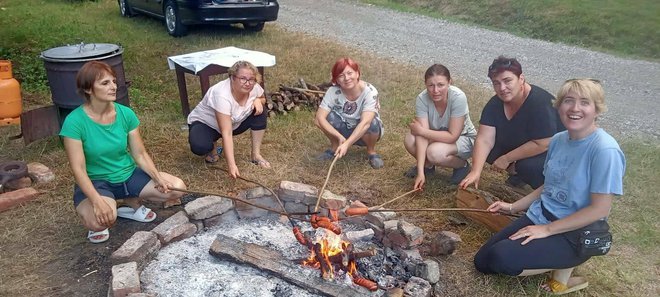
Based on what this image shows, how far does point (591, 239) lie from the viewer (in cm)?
275

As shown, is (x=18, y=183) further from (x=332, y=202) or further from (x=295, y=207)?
(x=332, y=202)

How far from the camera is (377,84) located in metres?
6.81

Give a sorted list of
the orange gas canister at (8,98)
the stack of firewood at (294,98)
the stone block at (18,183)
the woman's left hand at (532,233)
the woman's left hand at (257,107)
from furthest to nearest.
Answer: the stack of firewood at (294,98) → the orange gas canister at (8,98) → the woman's left hand at (257,107) → the stone block at (18,183) → the woman's left hand at (532,233)

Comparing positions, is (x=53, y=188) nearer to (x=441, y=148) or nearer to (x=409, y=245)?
(x=409, y=245)

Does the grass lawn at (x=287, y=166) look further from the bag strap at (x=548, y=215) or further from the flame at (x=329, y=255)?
the flame at (x=329, y=255)

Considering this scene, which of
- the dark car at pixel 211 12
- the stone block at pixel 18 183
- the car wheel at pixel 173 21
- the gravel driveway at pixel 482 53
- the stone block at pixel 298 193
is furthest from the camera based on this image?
the car wheel at pixel 173 21

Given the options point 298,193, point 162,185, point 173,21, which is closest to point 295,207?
point 298,193

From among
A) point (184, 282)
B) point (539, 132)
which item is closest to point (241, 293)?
point (184, 282)

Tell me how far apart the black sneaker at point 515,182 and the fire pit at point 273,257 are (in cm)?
109

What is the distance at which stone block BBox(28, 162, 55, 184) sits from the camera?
13.7 ft

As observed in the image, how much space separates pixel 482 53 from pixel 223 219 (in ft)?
21.4

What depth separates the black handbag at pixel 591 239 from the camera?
275cm

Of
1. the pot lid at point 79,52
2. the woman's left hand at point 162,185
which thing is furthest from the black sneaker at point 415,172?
the pot lid at point 79,52

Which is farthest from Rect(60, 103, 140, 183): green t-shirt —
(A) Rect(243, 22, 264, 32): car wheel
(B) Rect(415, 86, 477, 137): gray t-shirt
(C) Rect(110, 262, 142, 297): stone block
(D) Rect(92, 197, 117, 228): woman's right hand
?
(A) Rect(243, 22, 264, 32): car wheel
